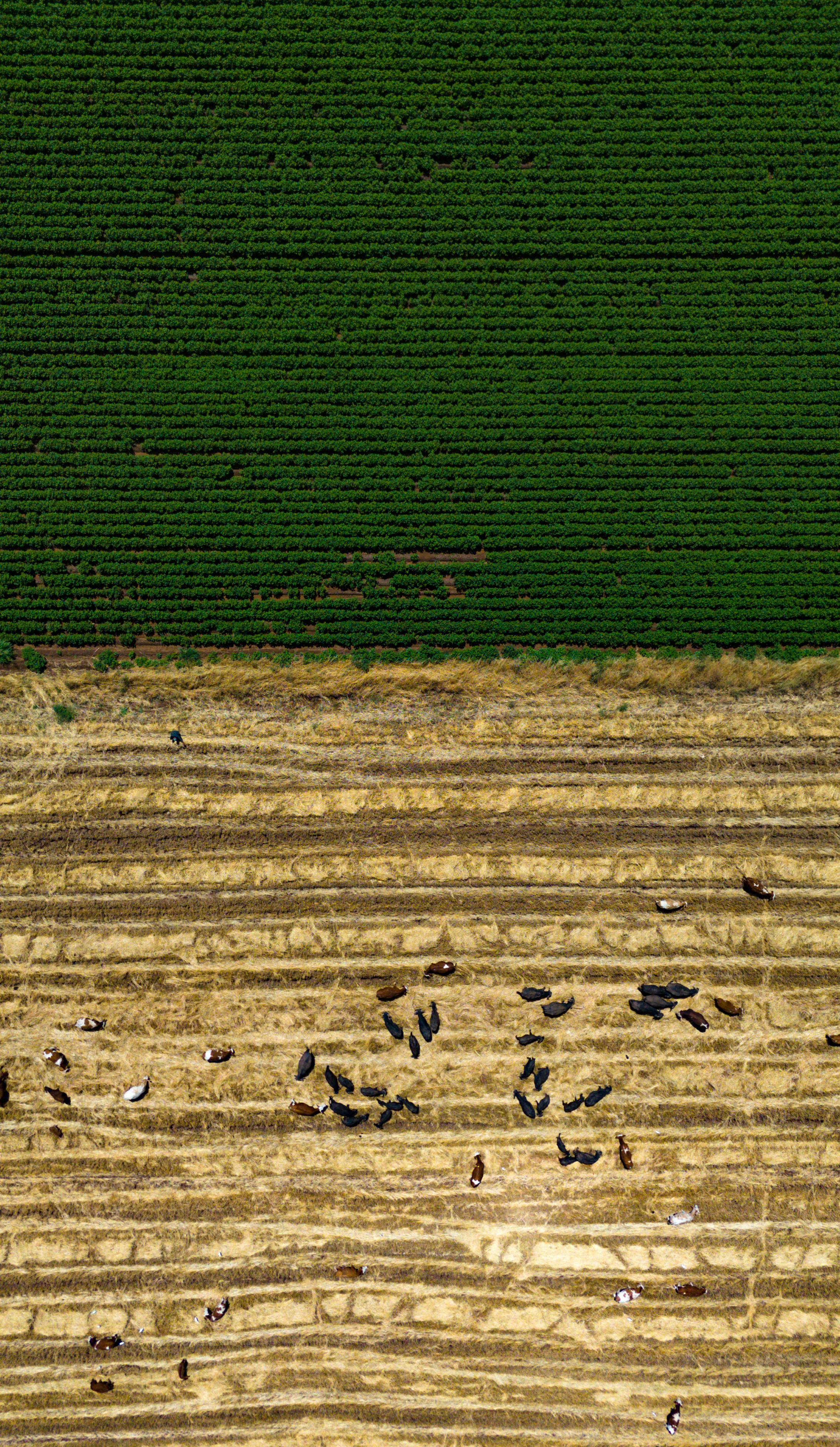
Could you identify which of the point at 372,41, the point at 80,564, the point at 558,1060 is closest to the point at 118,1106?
the point at 558,1060

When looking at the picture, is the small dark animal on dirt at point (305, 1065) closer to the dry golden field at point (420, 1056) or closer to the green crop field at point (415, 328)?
the dry golden field at point (420, 1056)

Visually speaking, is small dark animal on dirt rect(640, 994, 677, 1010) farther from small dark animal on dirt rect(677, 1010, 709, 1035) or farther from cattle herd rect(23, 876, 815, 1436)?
small dark animal on dirt rect(677, 1010, 709, 1035)

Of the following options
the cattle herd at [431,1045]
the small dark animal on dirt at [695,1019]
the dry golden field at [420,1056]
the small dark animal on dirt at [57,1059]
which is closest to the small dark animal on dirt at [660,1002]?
the cattle herd at [431,1045]

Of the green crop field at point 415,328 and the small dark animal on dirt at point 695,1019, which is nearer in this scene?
the small dark animal on dirt at point 695,1019

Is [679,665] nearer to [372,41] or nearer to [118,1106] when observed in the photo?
[118,1106]

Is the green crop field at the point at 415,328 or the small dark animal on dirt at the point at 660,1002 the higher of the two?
the green crop field at the point at 415,328

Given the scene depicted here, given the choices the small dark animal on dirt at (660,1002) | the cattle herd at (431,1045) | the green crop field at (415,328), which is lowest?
the cattle herd at (431,1045)
